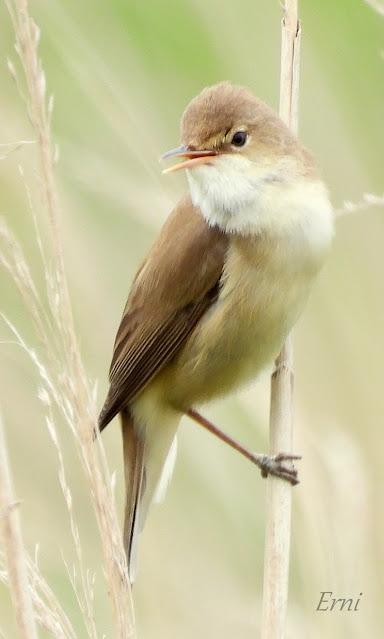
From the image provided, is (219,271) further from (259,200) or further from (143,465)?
(143,465)

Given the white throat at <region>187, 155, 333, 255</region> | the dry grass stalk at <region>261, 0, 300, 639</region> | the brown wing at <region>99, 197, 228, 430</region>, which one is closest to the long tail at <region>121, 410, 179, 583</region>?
the brown wing at <region>99, 197, 228, 430</region>

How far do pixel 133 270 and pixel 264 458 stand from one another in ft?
2.42

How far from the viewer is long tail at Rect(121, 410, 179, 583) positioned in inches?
111

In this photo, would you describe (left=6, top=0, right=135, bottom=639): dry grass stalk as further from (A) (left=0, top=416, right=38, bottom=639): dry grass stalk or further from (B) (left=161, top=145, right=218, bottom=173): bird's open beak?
(B) (left=161, top=145, right=218, bottom=173): bird's open beak

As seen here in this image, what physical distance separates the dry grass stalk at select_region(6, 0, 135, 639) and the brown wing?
1.02 metres

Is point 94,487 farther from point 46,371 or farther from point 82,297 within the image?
point 82,297

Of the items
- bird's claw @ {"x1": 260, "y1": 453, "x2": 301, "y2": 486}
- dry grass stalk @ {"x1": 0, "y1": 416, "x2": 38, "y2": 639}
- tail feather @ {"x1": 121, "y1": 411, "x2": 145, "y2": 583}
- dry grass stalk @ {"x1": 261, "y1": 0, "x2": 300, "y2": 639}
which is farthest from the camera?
tail feather @ {"x1": 121, "y1": 411, "x2": 145, "y2": 583}

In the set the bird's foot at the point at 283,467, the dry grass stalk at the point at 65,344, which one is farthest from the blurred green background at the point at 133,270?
the dry grass stalk at the point at 65,344

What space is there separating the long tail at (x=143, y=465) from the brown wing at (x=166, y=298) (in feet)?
0.49

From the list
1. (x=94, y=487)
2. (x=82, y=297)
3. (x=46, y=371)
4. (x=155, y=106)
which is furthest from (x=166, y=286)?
(x=94, y=487)

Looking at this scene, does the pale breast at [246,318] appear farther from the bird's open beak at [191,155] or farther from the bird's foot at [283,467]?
the bird's foot at [283,467]

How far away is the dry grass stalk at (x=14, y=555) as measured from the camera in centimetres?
173

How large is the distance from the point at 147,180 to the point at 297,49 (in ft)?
1.94

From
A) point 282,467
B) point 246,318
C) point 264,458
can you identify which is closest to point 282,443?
point 282,467
